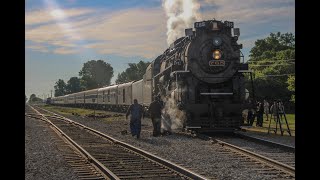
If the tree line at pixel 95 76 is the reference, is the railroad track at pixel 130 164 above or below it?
below

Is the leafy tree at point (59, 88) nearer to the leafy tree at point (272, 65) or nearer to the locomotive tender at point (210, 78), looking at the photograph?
the leafy tree at point (272, 65)

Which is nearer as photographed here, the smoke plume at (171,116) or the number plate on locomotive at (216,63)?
the number plate on locomotive at (216,63)

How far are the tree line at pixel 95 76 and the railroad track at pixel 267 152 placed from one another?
86457 millimetres

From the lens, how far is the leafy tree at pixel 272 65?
47969 millimetres

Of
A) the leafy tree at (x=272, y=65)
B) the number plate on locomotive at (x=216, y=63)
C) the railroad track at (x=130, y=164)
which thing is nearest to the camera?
the railroad track at (x=130, y=164)

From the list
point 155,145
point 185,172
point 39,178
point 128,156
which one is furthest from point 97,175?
point 155,145

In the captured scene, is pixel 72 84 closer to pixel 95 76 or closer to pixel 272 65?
pixel 95 76

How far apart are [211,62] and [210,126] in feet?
7.91

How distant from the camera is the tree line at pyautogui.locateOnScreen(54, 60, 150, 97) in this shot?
380 ft

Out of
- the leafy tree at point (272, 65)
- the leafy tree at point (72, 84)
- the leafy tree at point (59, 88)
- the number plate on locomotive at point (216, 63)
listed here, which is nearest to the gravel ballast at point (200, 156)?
the number plate on locomotive at point (216, 63)

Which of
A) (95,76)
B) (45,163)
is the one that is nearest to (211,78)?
(45,163)

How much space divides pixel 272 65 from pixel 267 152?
2103 inches

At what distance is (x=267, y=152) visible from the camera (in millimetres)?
11016

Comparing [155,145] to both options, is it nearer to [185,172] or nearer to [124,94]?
[185,172]
